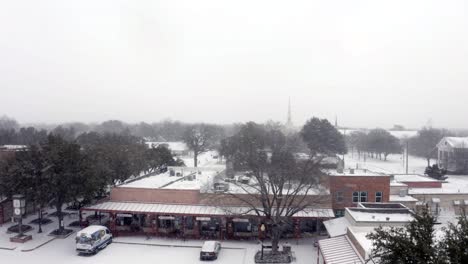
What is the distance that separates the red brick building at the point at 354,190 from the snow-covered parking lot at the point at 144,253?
5.55 metres

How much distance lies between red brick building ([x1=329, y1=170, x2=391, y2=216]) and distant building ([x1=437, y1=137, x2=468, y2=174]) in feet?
171

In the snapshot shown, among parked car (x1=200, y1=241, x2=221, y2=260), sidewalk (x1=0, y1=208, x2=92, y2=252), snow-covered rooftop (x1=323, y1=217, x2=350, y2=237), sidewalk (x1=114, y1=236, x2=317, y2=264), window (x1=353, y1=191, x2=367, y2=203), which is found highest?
window (x1=353, y1=191, x2=367, y2=203)

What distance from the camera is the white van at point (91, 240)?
25.2 meters

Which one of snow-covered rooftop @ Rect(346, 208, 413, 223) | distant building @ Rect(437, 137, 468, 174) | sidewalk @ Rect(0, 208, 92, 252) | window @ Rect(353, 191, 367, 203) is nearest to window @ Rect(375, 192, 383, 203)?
window @ Rect(353, 191, 367, 203)

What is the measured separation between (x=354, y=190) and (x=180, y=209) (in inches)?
617

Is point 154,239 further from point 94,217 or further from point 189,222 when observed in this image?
point 94,217

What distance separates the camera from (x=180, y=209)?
98.6 feet

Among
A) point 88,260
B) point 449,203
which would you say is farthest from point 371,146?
point 88,260

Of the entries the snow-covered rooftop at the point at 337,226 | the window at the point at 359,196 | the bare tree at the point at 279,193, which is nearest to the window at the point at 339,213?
the window at the point at 359,196

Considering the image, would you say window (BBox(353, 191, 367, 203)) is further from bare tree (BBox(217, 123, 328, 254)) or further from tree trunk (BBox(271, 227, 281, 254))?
tree trunk (BBox(271, 227, 281, 254))

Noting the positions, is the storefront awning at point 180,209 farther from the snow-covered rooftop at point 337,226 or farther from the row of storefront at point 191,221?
the snow-covered rooftop at point 337,226

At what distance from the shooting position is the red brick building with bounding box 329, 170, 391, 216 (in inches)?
1278

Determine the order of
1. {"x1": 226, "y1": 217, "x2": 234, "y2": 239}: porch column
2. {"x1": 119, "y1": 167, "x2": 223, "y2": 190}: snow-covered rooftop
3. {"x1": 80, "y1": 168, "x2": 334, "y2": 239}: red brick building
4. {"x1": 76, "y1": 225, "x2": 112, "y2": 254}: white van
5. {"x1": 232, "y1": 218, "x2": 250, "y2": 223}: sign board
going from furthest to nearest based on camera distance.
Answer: {"x1": 119, "y1": 167, "x2": 223, "y2": 190}: snow-covered rooftop, {"x1": 226, "y1": 217, "x2": 234, "y2": 239}: porch column, {"x1": 232, "y1": 218, "x2": 250, "y2": 223}: sign board, {"x1": 80, "y1": 168, "x2": 334, "y2": 239}: red brick building, {"x1": 76, "y1": 225, "x2": 112, "y2": 254}: white van

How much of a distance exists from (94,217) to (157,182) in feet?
22.6
